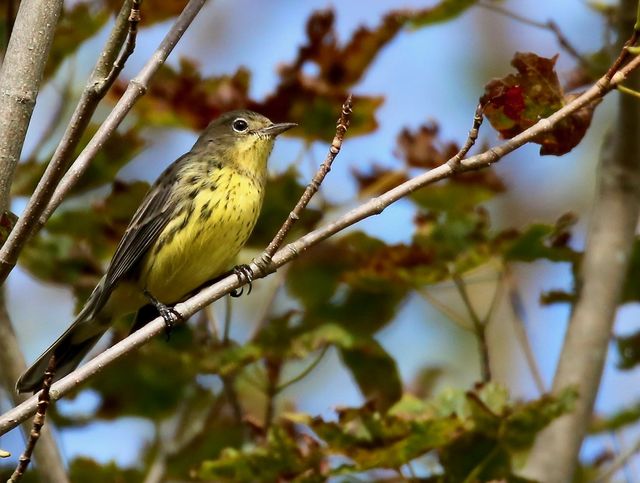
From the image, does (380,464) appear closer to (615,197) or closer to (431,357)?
(615,197)

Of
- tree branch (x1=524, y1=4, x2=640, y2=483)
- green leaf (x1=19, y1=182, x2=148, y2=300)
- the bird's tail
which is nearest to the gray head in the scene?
green leaf (x1=19, y1=182, x2=148, y2=300)

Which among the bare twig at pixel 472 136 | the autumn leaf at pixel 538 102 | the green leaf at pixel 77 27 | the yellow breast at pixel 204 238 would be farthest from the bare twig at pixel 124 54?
the yellow breast at pixel 204 238

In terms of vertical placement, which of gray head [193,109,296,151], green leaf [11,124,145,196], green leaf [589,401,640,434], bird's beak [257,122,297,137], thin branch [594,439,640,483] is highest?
gray head [193,109,296,151]

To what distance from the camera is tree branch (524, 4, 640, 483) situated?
164 inches

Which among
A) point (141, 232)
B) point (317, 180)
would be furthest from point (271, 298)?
point (317, 180)

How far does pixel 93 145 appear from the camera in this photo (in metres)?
2.87

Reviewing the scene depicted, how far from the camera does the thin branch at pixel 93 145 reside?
8.73 ft

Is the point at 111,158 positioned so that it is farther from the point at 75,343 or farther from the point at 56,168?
the point at 56,168

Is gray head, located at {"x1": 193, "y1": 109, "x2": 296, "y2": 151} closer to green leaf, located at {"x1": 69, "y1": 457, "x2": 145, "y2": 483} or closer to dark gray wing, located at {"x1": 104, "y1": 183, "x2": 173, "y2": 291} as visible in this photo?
dark gray wing, located at {"x1": 104, "y1": 183, "x2": 173, "y2": 291}

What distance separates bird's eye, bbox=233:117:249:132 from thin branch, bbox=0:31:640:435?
7.93 ft

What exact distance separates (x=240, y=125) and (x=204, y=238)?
926 millimetres

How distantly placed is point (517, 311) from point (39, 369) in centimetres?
213

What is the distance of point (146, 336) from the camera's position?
113 inches

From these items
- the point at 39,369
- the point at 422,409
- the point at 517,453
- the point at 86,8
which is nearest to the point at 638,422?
the point at 517,453
